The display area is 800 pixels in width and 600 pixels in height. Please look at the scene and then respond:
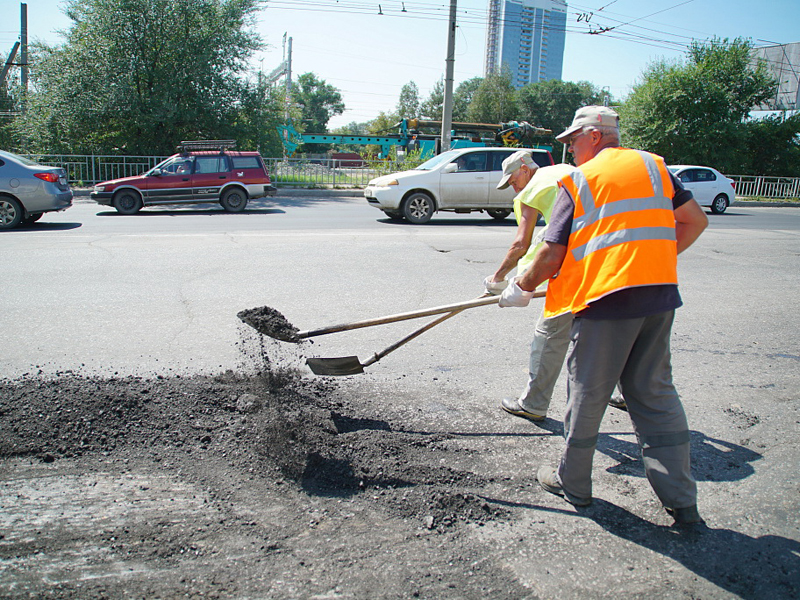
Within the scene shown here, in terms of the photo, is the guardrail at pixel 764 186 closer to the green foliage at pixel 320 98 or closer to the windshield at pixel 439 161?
the windshield at pixel 439 161

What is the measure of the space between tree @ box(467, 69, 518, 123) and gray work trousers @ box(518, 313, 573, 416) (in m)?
64.5

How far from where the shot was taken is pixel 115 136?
21672mm

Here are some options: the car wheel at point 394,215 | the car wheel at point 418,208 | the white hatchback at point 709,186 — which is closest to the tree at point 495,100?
the white hatchback at point 709,186

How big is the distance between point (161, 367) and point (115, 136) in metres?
20.2

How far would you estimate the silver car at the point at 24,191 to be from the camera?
11109 millimetres

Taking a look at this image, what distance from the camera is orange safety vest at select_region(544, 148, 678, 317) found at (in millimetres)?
→ 2527

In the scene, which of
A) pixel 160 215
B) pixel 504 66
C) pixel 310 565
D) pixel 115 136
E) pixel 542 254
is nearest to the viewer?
pixel 310 565

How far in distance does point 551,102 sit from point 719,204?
55.6m

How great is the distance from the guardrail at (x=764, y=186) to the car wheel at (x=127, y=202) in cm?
2455

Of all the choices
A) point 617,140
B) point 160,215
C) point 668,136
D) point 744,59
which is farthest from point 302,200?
point 744,59

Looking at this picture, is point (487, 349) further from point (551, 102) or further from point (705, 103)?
point (551, 102)

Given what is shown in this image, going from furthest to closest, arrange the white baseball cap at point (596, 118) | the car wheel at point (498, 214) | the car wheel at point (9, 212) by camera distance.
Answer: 1. the car wheel at point (498, 214)
2. the car wheel at point (9, 212)
3. the white baseball cap at point (596, 118)

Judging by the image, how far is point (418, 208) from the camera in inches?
533

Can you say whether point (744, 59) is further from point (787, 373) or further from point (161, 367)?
point (161, 367)
